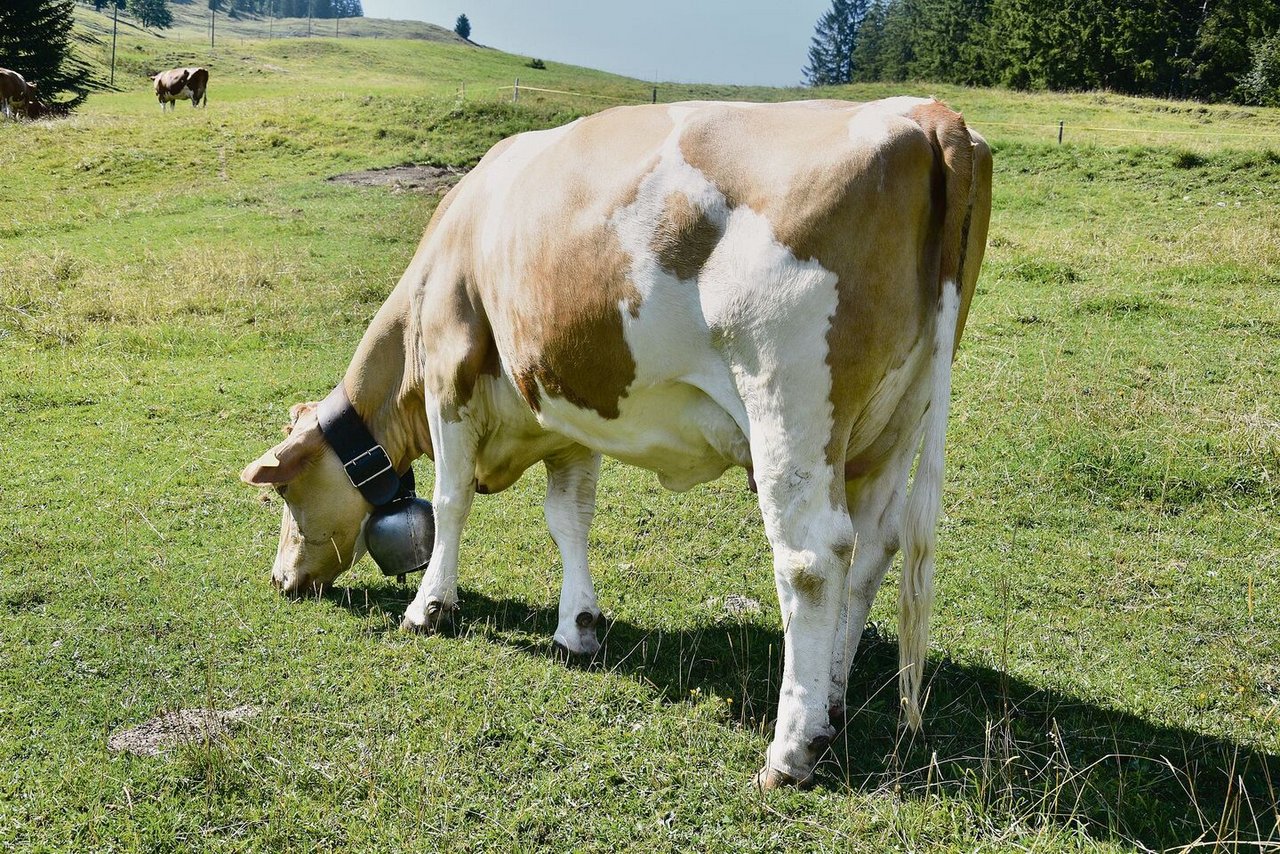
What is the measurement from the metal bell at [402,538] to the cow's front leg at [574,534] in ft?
2.51

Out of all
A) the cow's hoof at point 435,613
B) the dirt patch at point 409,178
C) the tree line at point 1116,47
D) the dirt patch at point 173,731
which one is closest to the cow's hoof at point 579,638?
the cow's hoof at point 435,613

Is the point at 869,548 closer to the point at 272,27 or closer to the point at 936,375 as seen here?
the point at 936,375

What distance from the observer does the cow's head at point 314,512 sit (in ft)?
20.2

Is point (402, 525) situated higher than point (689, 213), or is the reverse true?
point (689, 213)

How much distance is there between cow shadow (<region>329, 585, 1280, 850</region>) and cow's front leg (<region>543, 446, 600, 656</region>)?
0.13m

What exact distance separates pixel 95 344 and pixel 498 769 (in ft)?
31.9

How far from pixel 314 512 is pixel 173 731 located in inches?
69.8

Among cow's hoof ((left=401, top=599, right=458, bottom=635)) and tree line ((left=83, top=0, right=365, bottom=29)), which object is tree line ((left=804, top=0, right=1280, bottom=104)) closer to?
cow's hoof ((left=401, top=599, right=458, bottom=635))

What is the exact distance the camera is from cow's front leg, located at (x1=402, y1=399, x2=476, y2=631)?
18.9 feet

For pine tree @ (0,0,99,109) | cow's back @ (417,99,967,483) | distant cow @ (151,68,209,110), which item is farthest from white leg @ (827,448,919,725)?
pine tree @ (0,0,99,109)

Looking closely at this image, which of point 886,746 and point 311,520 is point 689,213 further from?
point 311,520

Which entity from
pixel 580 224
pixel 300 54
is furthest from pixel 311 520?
pixel 300 54

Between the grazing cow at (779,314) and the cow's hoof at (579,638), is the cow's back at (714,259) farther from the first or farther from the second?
the cow's hoof at (579,638)

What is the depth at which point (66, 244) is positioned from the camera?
16.2m
